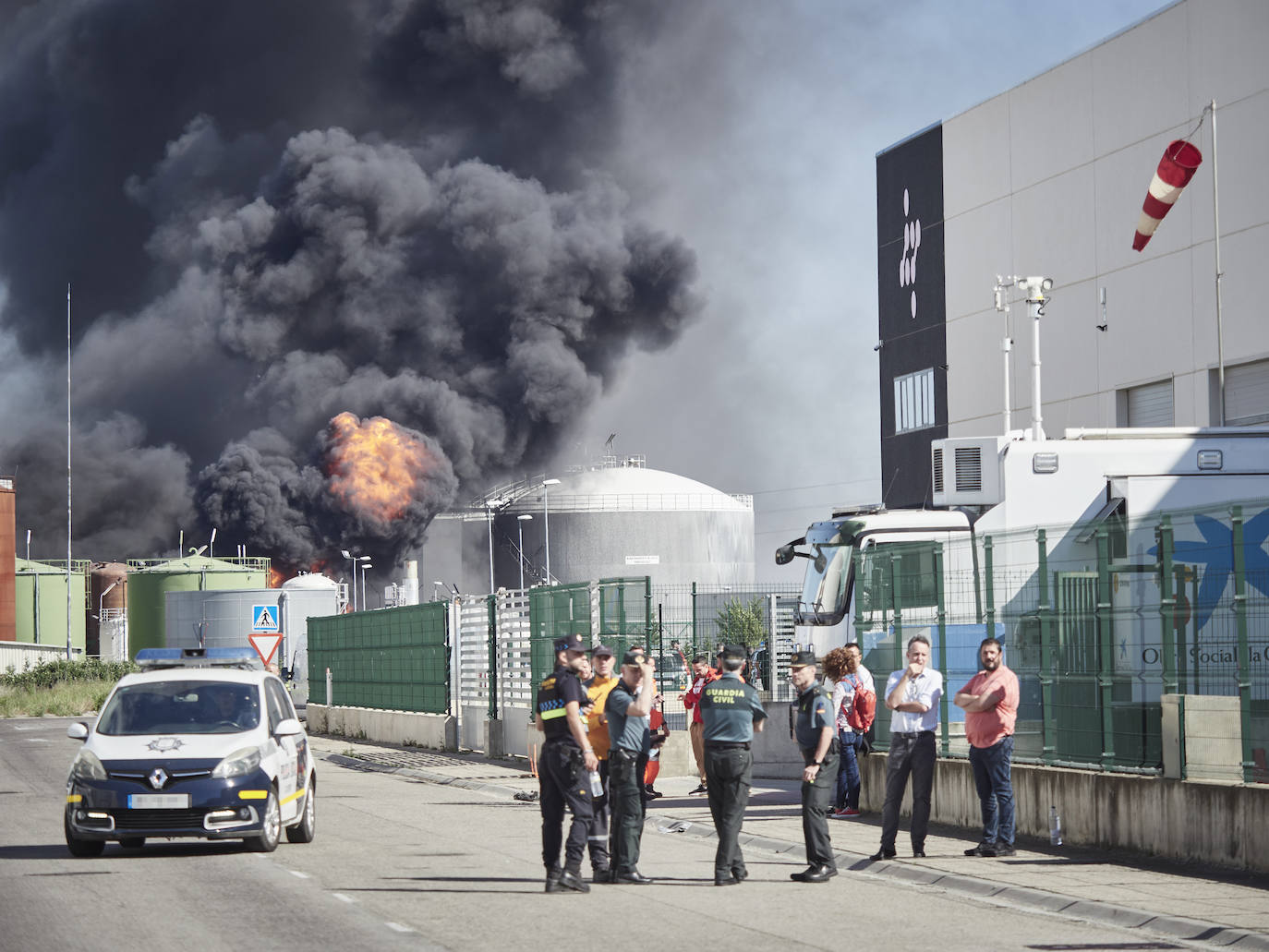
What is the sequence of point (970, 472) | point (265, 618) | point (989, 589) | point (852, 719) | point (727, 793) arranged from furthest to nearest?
1. point (265, 618)
2. point (970, 472)
3. point (852, 719)
4. point (989, 589)
5. point (727, 793)

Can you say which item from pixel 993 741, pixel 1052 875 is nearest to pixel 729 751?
pixel 993 741

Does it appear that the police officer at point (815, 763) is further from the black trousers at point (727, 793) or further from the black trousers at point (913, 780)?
the black trousers at point (913, 780)

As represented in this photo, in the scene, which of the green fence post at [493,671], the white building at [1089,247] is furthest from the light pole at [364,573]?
the green fence post at [493,671]

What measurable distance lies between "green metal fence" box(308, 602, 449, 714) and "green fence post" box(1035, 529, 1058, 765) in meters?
17.0

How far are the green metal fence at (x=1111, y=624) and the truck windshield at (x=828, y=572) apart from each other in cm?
634

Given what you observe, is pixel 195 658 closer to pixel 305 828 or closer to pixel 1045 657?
pixel 305 828

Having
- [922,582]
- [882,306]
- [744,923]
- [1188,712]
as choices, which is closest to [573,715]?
[744,923]

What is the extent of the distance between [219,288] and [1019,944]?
10068 cm

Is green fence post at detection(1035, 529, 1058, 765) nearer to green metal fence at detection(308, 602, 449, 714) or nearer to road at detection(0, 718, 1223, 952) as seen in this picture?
road at detection(0, 718, 1223, 952)

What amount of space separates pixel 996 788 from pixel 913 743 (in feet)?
2.30

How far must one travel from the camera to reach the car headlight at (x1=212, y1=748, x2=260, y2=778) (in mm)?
13266

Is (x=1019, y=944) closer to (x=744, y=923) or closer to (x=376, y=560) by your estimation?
(x=744, y=923)

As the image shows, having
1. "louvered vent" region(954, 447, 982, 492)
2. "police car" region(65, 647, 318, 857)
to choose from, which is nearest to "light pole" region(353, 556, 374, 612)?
"louvered vent" region(954, 447, 982, 492)

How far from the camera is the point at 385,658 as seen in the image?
34094mm
